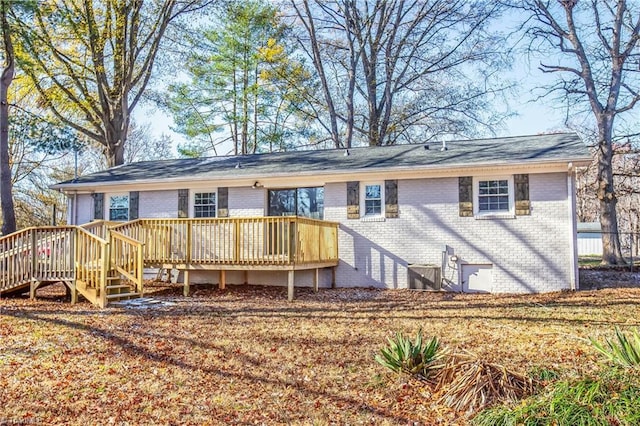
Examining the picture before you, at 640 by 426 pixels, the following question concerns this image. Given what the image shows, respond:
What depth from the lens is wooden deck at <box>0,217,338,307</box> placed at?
9.50 meters

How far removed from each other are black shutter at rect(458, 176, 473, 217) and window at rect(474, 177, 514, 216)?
116 mm

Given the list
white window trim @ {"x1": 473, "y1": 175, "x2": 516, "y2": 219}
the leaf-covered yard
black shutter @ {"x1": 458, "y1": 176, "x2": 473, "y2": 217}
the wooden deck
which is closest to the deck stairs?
the wooden deck

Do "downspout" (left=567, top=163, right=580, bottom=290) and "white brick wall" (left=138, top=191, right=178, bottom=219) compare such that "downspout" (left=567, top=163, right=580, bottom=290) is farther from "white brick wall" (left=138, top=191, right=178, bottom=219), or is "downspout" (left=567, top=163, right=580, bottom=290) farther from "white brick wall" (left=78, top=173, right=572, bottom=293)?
"white brick wall" (left=138, top=191, right=178, bottom=219)

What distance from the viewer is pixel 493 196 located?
1143 cm

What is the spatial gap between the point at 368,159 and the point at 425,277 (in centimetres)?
353

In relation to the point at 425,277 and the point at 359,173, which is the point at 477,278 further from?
the point at 359,173

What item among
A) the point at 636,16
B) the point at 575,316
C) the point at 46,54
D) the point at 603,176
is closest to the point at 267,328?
the point at 575,316

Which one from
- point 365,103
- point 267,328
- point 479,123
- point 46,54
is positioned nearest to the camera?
point 267,328

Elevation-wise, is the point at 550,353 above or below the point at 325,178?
below

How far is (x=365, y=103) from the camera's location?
81.6 feet

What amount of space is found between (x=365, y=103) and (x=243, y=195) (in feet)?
44.7

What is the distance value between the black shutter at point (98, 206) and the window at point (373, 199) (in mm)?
7731

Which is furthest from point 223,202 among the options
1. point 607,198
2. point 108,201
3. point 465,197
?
point 607,198

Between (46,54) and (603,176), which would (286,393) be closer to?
(603,176)
